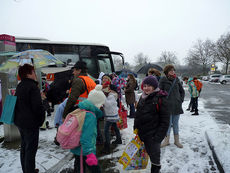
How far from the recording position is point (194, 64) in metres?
62.1

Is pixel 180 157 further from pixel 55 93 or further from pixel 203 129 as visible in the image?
pixel 55 93

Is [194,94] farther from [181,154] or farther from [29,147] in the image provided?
[29,147]

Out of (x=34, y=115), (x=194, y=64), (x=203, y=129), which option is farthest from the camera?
(x=194, y=64)

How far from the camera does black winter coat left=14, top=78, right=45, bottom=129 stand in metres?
2.33

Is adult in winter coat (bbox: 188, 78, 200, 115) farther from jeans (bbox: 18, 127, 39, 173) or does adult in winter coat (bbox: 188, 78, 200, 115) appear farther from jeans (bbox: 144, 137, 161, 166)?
jeans (bbox: 18, 127, 39, 173)

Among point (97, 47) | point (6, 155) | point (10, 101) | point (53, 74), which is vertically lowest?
point (6, 155)

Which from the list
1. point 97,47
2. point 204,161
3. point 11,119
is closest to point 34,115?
point 11,119

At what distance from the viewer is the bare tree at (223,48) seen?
38906mm

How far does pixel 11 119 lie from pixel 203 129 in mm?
5100

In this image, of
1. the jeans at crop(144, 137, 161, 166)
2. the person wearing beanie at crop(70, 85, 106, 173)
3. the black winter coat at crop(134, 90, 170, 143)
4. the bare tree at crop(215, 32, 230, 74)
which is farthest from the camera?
the bare tree at crop(215, 32, 230, 74)

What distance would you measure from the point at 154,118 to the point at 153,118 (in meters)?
0.02

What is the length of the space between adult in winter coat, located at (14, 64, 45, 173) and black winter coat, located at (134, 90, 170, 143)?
158 cm

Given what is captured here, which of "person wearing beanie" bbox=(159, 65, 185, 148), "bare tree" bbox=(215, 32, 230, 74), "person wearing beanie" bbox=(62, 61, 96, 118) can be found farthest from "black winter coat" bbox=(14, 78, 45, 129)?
"bare tree" bbox=(215, 32, 230, 74)

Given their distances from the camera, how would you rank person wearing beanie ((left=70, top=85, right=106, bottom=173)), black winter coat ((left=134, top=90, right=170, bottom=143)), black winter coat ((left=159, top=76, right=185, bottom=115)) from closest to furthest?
person wearing beanie ((left=70, top=85, right=106, bottom=173)) → black winter coat ((left=134, top=90, right=170, bottom=143)) → black winter coat ((left=159, top=76, right=185, bottom=115))
